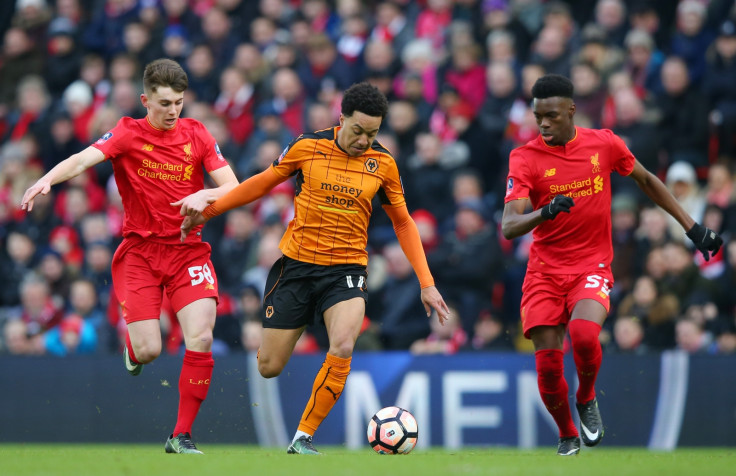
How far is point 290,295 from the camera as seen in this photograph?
8.53m

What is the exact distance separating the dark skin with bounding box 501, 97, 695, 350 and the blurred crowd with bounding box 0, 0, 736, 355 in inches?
121

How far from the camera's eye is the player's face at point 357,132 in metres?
8.12

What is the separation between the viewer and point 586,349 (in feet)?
26.7

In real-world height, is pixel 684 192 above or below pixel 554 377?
above

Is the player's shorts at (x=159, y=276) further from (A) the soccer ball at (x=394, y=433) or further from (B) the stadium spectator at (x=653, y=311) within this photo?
(B) the stadium spectator at (x=653, y=311)

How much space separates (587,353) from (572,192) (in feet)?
4.06

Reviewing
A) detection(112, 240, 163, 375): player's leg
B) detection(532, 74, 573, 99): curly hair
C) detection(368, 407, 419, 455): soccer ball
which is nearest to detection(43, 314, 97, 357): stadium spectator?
detection(112, 240, 163, 375): player's leg

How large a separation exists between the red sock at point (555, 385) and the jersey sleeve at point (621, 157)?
1.53m

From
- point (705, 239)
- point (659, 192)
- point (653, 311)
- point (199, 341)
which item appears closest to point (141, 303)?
point (199, 341)

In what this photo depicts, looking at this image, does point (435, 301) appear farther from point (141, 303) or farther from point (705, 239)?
point (141, 303)

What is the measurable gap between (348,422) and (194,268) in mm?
3984

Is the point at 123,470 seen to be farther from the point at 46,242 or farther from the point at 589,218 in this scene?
the point at 46,242

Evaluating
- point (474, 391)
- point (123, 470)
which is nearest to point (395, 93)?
point (474, 391)

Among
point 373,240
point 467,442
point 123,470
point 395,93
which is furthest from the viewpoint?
point 395,93
